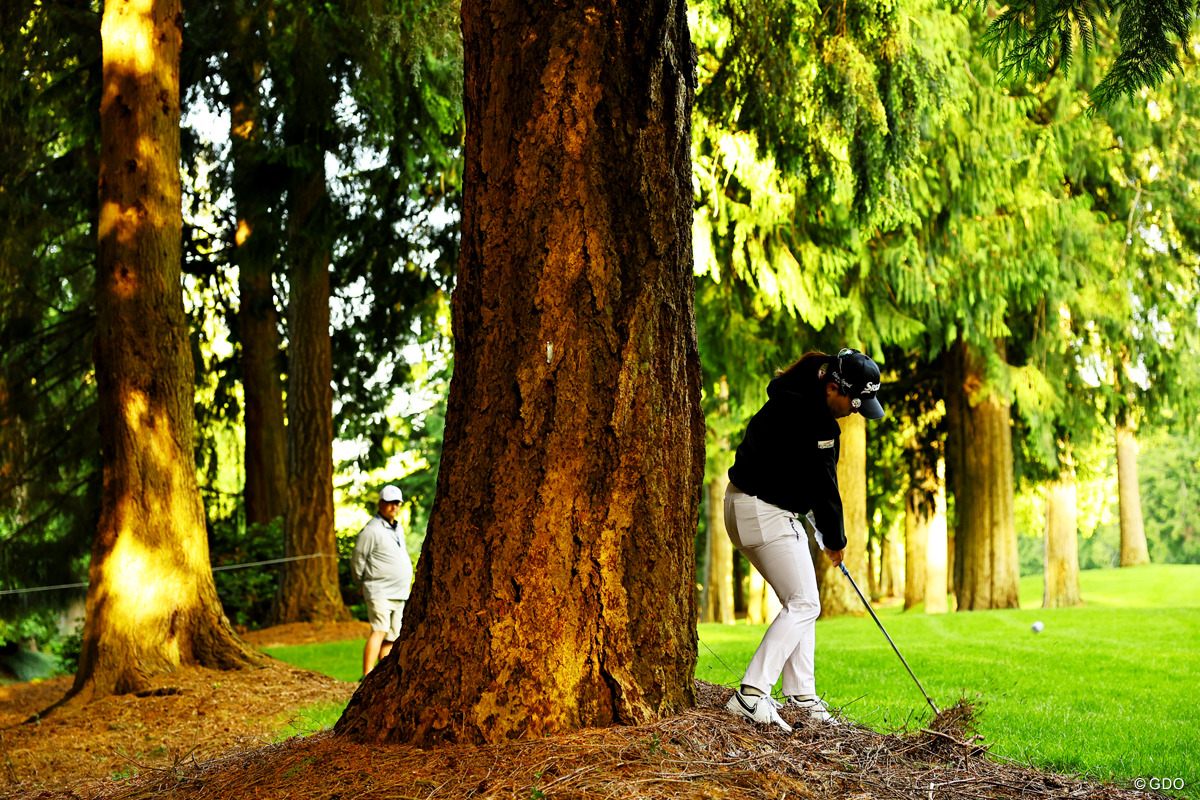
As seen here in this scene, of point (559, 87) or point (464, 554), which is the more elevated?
point (559, 87)

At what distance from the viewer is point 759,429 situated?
15.2ft

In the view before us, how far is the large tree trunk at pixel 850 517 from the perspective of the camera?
15.0 m

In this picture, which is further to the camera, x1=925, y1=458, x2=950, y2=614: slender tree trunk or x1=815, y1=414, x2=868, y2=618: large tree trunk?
x1=925, y1=458, x2=950, y2=614: slender tree trunk

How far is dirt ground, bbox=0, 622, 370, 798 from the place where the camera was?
18.7ft

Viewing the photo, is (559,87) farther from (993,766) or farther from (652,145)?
(993,766)

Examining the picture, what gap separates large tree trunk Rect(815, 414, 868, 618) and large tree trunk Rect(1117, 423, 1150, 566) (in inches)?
603

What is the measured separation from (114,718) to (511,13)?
18.1ft

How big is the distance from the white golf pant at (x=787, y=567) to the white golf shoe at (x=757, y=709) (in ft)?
1.00

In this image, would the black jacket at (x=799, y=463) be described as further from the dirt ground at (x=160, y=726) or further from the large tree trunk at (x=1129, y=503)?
the large tree trunk at (x=1129, y=503)

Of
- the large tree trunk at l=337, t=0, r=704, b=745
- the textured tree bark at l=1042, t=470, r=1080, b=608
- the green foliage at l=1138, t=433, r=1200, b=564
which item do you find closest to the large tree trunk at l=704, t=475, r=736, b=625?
the textured tree bark at l=1042, t=470, r=1080, b=608

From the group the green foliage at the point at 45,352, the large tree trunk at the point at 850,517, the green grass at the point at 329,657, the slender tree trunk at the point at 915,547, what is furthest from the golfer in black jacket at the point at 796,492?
the slender tree trunk at the point at 915,547

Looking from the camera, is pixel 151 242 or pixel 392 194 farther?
pixel 392 194

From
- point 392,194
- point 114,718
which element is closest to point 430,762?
point 114,718
